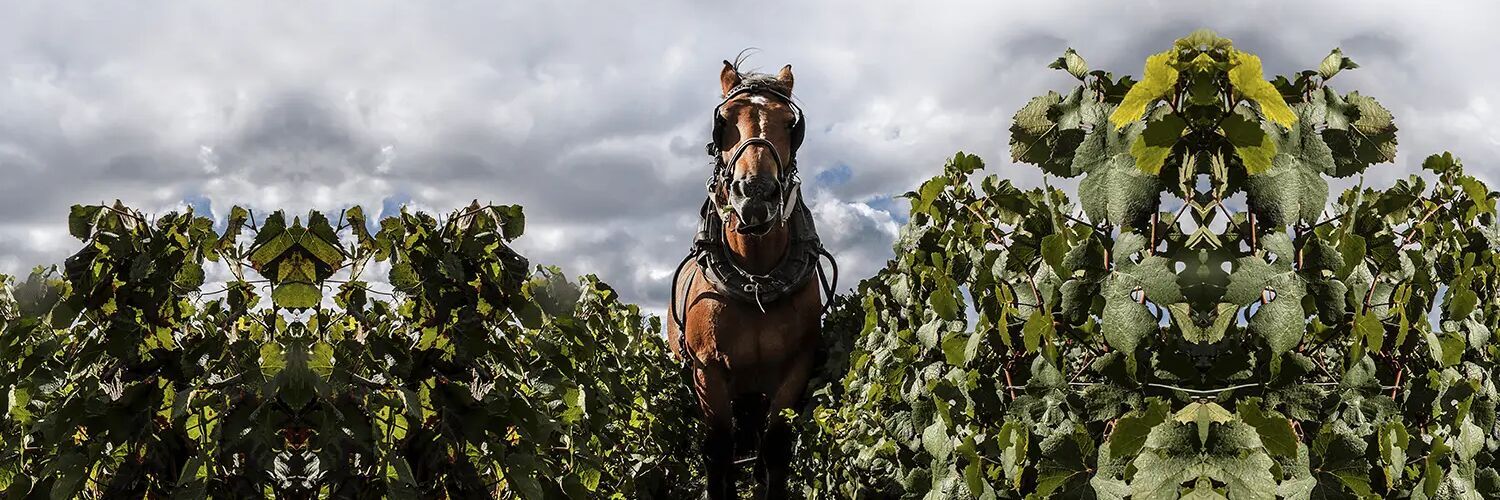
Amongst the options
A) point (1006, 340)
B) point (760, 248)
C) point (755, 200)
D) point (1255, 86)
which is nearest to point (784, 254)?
point (760, 248)

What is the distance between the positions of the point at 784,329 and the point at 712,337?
47 centimetres

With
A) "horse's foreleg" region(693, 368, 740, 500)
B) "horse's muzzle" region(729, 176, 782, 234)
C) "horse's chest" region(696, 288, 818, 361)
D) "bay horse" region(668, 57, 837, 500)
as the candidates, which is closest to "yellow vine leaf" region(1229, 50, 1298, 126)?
"horse's muzzle" region(729, 176, 782, 234)

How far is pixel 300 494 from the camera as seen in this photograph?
3.61 metres

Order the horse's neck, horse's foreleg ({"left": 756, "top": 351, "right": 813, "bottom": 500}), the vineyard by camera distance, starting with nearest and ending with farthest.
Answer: the vineyard
horse's foreleg ({"left": 756, "top": 351, "right": 813, "bottom": 500})
the horse's neck

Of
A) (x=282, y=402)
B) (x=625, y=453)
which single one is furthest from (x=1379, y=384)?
(x=625, y=453)

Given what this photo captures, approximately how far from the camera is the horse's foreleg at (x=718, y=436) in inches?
282

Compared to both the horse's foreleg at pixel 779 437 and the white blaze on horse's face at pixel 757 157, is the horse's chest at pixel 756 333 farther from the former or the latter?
the white blaze on horse's face at pixel 757 157

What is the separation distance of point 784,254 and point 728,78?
124 cm

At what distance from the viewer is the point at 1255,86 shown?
2613mm

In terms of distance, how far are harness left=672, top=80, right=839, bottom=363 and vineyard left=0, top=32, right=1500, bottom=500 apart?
8.34 ft

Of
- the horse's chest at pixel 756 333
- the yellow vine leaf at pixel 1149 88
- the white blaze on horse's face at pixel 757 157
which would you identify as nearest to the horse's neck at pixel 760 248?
the white blaze on horse's face at pixel 757 157

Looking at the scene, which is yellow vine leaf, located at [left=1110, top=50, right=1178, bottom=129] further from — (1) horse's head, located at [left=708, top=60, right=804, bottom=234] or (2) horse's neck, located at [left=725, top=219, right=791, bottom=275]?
(2) horse's neck, located at [left=725, top=219, right=791, bottom=275]

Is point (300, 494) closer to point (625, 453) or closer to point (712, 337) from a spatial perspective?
point (625, 453)

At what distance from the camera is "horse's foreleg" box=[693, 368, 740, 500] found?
716cm
